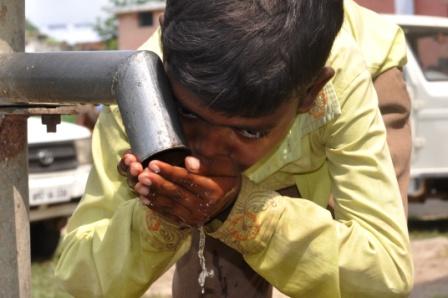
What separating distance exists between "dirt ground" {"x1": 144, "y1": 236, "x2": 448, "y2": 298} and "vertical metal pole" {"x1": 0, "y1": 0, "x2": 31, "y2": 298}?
313 cm

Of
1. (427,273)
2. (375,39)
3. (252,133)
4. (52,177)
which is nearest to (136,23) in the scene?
(52,177)

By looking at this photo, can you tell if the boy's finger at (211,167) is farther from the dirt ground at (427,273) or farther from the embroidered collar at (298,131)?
the dirt ground at (427,273)

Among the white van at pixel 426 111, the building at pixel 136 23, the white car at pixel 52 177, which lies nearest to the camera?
the white car at pixel 52 177

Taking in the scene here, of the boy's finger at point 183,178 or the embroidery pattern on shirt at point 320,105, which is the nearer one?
the boy's finger at point 183,178

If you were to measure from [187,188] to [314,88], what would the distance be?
370 millimetres

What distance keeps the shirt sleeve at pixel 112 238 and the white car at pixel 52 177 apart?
435 centimetres

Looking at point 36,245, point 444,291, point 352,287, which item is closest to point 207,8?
point 352,287

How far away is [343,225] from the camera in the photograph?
1928 mm

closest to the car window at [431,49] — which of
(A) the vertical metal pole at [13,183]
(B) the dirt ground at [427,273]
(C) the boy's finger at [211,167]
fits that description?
(B) the dirt ground at [427,273]

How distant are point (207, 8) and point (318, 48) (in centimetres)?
23

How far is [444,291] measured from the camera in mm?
5449

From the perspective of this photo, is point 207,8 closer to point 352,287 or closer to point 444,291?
point 352,287

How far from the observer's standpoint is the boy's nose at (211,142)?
158 cm

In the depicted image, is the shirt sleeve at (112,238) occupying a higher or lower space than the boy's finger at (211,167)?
lower
